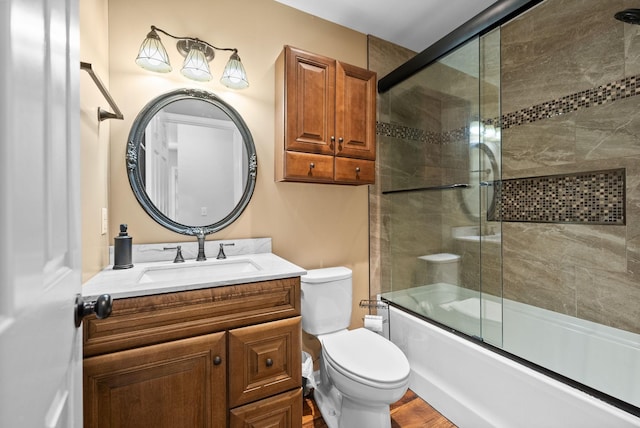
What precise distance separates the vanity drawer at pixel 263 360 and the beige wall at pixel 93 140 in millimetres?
667

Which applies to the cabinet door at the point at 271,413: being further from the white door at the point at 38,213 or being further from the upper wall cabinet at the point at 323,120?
the upper wall cabinet at the point at 323,120

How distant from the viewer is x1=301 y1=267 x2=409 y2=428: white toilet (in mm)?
1278

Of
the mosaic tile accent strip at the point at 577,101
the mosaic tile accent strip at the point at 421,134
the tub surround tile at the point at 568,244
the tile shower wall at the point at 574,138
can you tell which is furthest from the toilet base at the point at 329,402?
the mosaic tile accent strip at the point at 577,101

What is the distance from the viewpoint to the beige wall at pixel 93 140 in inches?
41.8

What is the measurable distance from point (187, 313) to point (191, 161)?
0.91 metres

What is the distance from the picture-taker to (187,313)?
1044 mm

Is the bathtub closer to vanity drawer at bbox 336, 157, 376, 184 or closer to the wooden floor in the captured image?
the wooden floor

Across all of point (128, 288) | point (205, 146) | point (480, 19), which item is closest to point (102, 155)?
point (205, 146)

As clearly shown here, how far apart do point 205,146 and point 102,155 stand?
0.50m

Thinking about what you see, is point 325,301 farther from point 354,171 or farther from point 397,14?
point 397,14

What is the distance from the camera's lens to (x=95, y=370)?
2.98 feet

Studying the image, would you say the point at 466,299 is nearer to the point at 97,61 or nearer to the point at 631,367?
the point at 631,367

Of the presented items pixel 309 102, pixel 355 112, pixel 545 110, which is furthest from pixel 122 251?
pixel 545 110

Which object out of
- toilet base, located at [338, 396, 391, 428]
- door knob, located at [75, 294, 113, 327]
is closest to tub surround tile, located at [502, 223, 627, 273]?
toilet base, located at [338, 396, 391, 428]
